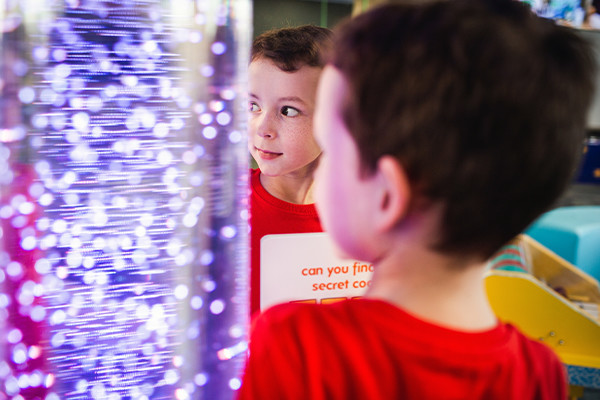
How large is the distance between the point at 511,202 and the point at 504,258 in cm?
118

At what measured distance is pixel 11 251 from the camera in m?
0.50

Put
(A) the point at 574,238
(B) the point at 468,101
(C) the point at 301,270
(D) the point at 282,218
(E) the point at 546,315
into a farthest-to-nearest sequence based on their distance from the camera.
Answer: (A) the point at 574,238 < (E) the point at 546,315 < (D) the point at 282,218 < (C) the point at 301,270 < (B) the point at 468,101

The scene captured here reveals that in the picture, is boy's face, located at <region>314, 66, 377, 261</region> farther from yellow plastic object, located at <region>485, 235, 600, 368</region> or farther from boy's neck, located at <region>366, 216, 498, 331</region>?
yellow plastic object, located at <region>485, 235, 600, 368</region>

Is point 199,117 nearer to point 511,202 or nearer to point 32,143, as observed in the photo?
point 32,143

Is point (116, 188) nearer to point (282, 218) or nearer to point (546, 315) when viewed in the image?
point (282, 218)

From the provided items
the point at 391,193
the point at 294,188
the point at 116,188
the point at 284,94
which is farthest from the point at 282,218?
the point at 391,193

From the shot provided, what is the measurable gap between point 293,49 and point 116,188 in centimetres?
42

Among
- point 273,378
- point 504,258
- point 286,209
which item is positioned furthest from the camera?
point 504,258

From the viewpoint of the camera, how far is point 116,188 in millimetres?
510

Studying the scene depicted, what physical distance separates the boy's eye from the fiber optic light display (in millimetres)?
248

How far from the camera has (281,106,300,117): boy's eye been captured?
81 centimetres

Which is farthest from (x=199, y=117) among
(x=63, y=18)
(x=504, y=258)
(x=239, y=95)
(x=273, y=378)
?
(x=504, y=258)

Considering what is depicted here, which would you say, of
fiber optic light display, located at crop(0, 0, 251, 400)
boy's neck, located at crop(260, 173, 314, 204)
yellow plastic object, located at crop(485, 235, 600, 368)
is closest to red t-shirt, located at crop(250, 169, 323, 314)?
boy's neck, located at crop(260, 173, 314, 204)

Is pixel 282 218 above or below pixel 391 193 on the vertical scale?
below
